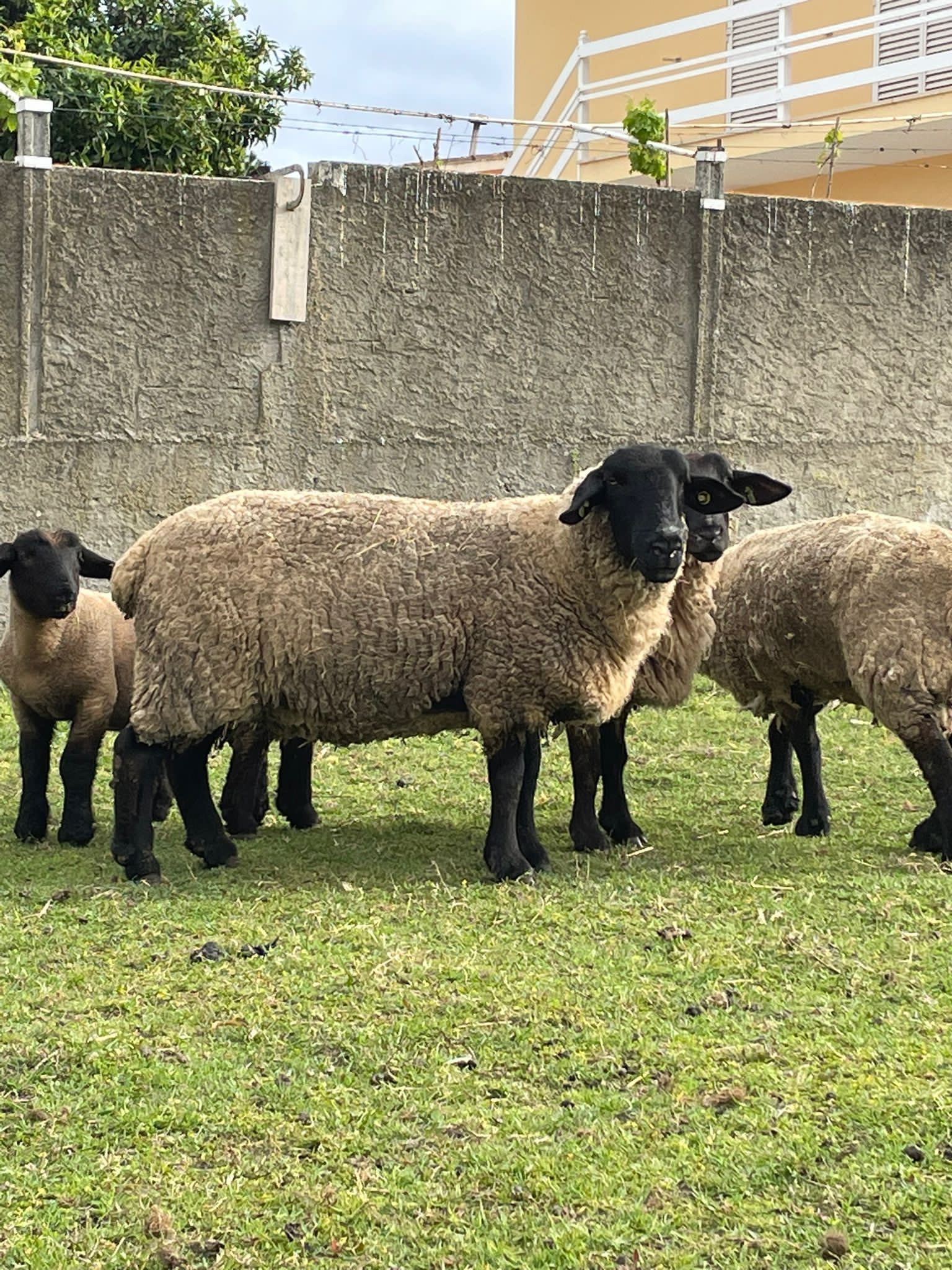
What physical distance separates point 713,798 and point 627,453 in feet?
8.57

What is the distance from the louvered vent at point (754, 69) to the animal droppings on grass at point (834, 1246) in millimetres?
16476

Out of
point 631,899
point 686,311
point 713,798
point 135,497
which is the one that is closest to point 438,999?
point 631,899

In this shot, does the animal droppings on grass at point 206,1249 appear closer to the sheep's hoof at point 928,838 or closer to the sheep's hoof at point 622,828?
the sheep's hoof at point 622,828

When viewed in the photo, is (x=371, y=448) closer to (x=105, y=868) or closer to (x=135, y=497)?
(x=135, y=497)

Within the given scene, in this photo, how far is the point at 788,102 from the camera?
18547 millimetres

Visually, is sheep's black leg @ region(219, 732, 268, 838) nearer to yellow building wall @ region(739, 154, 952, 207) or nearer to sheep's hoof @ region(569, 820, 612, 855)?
sheep's hoof @ region(569, 820, 612, 855)

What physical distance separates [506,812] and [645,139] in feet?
27.9

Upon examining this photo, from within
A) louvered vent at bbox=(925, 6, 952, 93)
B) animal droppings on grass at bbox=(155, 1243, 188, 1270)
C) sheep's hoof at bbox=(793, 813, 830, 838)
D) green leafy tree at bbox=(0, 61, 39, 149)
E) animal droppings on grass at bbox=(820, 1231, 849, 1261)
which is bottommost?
animal droppings on grass at bbox=(155, 1243, 188, 1270)

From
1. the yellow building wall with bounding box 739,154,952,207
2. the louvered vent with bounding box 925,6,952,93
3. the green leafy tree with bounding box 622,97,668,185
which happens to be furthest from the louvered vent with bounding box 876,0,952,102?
the green leafy tree with bounding box 622,97,668,185

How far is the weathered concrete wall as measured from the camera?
1126 centimetres

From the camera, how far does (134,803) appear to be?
7109mm

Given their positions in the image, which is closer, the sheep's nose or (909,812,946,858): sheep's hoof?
the sheep's nose

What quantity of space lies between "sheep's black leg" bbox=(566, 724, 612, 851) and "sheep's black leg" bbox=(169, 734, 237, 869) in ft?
5.18

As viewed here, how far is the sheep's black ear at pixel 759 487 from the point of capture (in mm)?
8312
